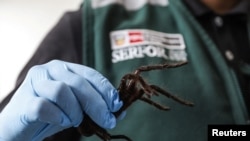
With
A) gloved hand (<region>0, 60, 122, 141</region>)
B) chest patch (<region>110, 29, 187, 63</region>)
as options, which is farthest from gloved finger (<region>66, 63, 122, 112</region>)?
chest patch (<region>110, 29, 187, 63</region>)

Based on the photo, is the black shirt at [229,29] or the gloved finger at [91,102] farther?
the black shirt at [229,29]

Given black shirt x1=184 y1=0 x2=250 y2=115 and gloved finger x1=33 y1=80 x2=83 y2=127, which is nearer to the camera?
gloved finger x1=33 y1=80 x2=83 y2=127

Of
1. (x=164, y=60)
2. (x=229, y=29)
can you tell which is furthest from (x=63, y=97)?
(x=229, y=29)

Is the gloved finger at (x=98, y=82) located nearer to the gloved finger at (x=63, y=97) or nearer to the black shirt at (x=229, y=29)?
the gloved finger at (x=63, y=97)

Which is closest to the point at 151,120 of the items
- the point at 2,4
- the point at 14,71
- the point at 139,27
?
the point at 139,27

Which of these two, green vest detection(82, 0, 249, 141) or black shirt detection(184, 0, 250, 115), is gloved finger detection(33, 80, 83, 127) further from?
black shirt detection(184, 0, 250, 115)

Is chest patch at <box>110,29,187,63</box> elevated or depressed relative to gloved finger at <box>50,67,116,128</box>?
elevated

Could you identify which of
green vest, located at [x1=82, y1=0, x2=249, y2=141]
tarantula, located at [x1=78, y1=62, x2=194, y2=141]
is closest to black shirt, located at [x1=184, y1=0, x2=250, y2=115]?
green vest, located at [x1=82, y1=0, x2=249, y2=141]

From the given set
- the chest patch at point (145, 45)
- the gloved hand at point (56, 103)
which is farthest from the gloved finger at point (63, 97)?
the chest patch at point (145, 45)

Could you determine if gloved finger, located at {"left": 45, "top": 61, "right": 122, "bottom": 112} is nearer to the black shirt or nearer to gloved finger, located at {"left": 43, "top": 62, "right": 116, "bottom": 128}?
gloved finger, located at {"left": 43, "top": 62, "right": 116, "bottom": 128}
